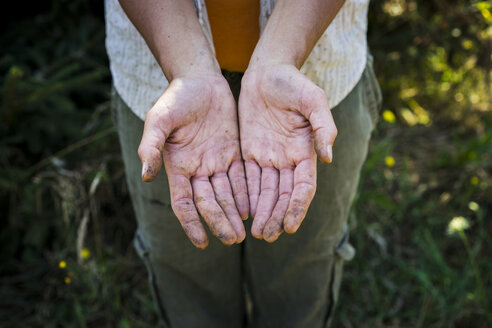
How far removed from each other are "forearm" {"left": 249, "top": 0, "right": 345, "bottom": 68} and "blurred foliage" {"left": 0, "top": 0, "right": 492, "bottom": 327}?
883 mm

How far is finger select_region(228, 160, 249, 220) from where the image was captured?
101cm

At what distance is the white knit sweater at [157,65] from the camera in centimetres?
108

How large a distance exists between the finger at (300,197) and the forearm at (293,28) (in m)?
0.25

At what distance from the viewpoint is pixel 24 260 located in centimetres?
208

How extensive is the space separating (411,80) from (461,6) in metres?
0.58

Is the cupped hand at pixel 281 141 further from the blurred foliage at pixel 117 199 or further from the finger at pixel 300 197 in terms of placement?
the blurred foliage at pixel 117 199

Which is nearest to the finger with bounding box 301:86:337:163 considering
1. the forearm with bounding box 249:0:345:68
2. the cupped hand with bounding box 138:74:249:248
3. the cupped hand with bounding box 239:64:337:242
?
the cupped hand with bounding box 239:64:337:242

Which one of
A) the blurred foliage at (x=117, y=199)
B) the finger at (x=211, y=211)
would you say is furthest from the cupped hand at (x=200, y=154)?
the blurred foliage at (x=117, y=199)

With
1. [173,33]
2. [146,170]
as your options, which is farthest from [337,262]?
[173,33]

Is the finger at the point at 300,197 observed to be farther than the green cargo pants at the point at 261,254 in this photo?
No

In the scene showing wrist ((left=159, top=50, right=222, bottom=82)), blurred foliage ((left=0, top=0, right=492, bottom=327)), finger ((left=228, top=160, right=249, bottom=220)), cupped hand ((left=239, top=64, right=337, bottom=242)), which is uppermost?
wrist ((left=159, top=50, right=222, bottom=82))

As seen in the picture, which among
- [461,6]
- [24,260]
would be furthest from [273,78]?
[461,6]

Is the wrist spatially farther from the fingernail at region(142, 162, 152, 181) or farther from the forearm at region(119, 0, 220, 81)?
the fingernail at region(142, 162, 152, 181)

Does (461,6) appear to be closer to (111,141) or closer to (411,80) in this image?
(411,80)
